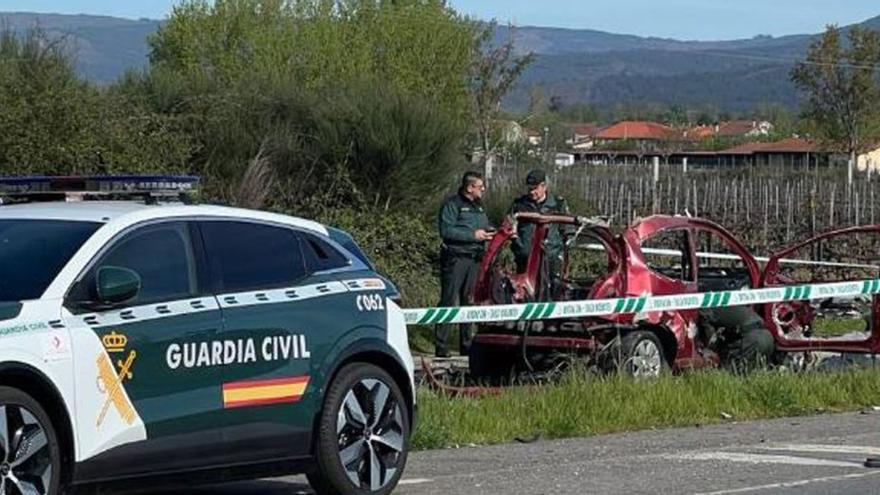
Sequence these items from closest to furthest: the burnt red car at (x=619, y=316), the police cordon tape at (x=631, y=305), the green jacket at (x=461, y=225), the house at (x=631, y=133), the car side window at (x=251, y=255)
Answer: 1. the car side window at (x=251, y=255)
2. the police cordon tape at (x=631, y=305)
3. the burnt red car at (x=619, y=316)
4. the green jacket at (x=461, y=225)
5. the house at (x=631, y=133)

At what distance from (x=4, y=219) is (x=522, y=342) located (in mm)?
7068

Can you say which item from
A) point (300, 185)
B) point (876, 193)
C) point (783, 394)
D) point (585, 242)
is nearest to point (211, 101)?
point (300, 185)

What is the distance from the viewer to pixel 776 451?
465 inches

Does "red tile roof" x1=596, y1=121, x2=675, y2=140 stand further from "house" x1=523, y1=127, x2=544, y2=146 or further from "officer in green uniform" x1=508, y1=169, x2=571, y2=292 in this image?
"officer in green uniform" x1=508, y1=169, x2=571, y2=292

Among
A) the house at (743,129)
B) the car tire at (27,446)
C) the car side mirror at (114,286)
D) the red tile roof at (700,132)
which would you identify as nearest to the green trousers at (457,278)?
the car side mirror at (114,286)

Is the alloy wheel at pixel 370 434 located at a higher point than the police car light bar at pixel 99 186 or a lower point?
lower

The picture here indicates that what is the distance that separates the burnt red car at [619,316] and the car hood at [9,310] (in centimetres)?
764

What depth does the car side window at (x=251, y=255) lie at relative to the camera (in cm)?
913

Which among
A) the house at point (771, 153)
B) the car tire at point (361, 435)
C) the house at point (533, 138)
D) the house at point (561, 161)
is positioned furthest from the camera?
the house at point (771, 153)

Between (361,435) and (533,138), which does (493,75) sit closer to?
(533,138)

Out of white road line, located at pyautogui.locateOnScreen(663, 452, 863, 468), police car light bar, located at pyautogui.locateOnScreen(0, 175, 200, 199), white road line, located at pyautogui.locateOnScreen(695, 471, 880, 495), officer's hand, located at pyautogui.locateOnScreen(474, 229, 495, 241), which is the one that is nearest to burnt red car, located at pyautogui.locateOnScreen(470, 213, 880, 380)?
officer's hand, located at pyautogui.locateOnScreen(474, 229, 495, 241)

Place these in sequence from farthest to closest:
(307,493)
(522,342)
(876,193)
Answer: (876,193) → (522,342) → (307,493)

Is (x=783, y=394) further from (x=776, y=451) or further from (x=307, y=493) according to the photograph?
(x=307, y=493)

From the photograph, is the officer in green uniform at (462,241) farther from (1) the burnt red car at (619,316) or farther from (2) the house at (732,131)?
(2) the house at (732,131)
